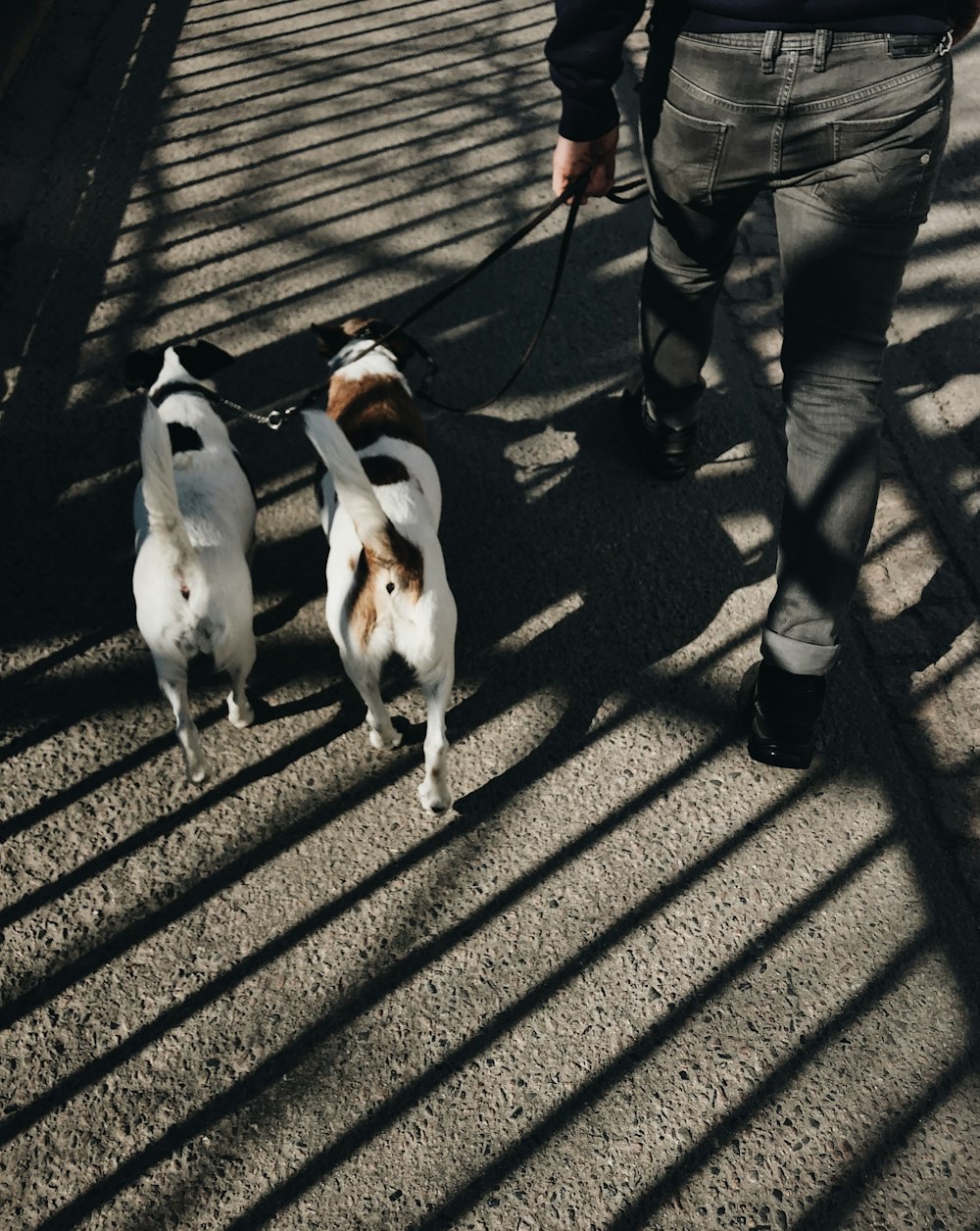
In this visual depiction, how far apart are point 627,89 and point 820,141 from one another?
393 centimetres

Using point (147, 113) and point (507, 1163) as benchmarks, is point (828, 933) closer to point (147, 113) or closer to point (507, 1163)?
point (507, 1163)

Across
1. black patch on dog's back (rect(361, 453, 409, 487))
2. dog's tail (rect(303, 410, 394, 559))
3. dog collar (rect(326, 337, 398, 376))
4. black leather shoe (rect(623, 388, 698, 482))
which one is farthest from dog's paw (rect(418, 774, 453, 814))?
black leather shoe (rect(623, 388, 698, 482))

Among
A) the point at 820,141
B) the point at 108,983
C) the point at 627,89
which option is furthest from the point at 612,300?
the point at 108,983

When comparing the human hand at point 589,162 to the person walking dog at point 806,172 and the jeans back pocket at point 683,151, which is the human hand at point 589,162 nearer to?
the person walking dog at point 806,172

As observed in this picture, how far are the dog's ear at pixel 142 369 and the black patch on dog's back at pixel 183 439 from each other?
1.19 ft

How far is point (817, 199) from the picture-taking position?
2412 millimetres

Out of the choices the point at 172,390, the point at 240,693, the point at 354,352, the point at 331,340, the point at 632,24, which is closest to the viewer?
the point at 632,24

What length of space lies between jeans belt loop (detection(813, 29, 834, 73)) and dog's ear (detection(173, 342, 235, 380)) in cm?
208

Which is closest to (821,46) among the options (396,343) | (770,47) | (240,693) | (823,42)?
(823,42)

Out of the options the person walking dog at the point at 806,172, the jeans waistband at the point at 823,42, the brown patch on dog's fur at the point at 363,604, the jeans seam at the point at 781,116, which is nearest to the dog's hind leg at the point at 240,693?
the brown patch on dog's fur at the point at 363,604

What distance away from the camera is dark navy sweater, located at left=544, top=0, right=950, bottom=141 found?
215cm

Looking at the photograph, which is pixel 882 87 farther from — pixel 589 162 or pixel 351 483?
pixel 351 483

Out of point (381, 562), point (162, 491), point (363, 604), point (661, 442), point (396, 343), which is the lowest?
point (661, 442)

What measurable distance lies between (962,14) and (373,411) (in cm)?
188
